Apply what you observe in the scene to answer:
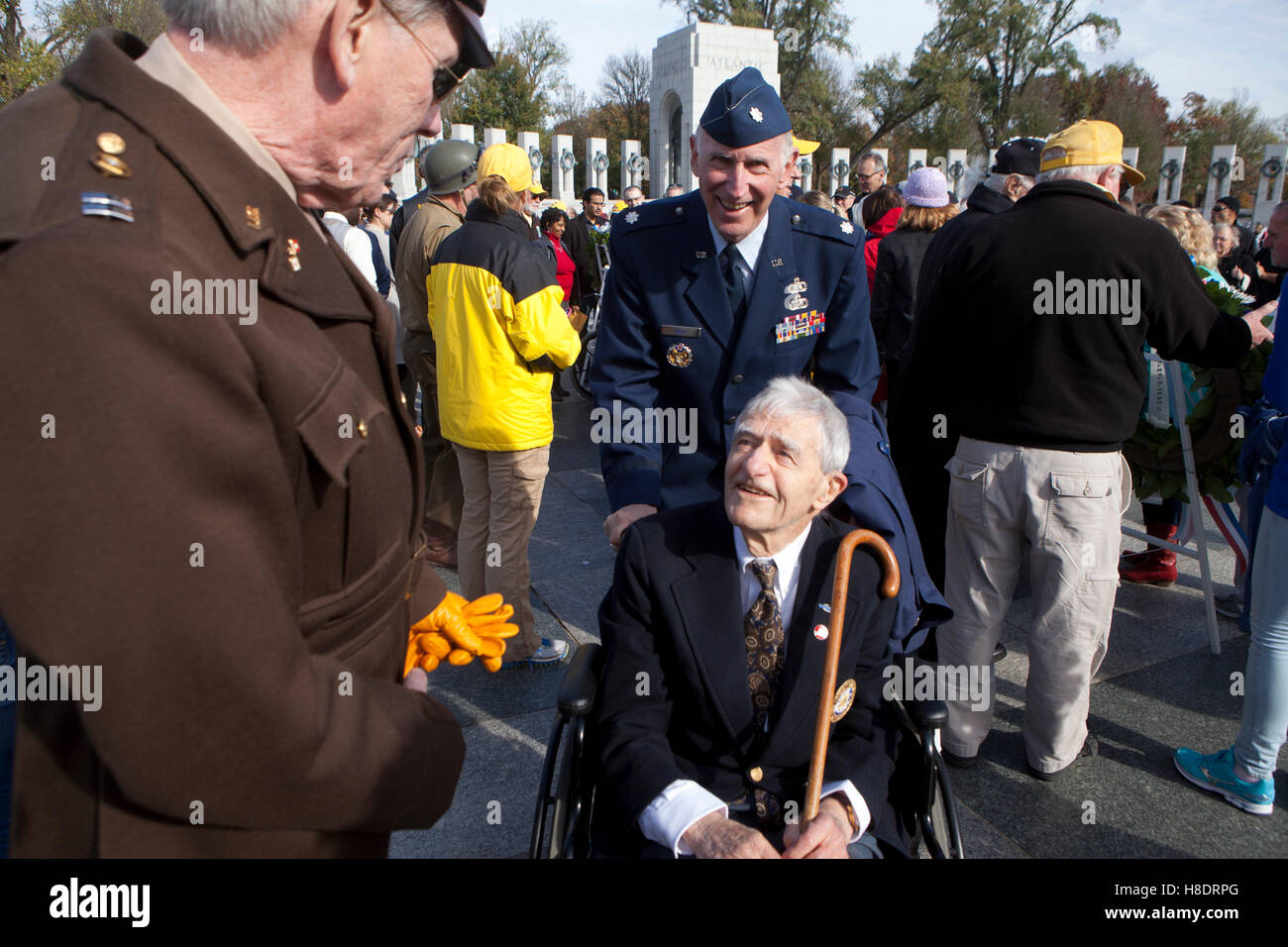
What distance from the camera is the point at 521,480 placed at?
3871mm

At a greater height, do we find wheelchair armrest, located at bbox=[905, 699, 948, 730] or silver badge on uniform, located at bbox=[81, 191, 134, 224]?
silver badge on uniform, located at bbox=[81, 191, 134, 224]

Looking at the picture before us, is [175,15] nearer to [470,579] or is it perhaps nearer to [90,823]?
[90,823]

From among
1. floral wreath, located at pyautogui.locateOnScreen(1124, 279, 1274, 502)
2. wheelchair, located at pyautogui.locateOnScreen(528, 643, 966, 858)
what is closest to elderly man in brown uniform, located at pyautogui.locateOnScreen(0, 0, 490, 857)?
wheelchair, located at pyautogui.locateOnScreen(528, 643, 966, 858)

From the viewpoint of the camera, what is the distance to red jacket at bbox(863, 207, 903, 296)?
18.8ft

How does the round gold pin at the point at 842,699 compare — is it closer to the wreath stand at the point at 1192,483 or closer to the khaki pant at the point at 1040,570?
the khaki pant at the point at 1040,570

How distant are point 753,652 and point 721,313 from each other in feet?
3.11

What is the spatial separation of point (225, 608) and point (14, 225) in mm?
397

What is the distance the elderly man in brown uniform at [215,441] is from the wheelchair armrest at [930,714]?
3.96 feet

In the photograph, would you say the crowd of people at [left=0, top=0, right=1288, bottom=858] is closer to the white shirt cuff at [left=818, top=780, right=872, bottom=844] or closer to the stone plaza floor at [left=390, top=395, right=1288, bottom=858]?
the white shirt cuff at [left=818, top=780, right=872, bottom=844]

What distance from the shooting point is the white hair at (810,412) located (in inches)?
83.9

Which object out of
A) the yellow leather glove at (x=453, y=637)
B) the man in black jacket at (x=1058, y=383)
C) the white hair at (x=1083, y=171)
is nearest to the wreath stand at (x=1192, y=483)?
the man in black jacket at (x=1058, y=383)

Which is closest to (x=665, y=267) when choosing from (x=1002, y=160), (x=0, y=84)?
(x=1002, y=160)

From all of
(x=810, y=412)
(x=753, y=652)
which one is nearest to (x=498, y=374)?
(x=810, y=412)

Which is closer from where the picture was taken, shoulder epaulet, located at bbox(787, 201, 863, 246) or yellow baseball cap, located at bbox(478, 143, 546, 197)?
shoulder epaulet, located at bbox(787, 201, 863, 246)
